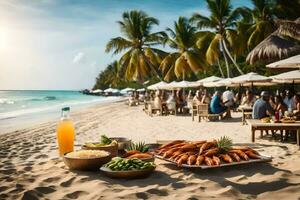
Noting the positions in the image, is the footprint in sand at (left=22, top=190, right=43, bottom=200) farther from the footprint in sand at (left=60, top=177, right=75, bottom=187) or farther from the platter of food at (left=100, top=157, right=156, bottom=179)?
the platter of food at (left=100, top=157, right=156, bottom=179)

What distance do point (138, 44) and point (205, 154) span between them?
26.3 meters

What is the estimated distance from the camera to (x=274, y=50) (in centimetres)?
1972

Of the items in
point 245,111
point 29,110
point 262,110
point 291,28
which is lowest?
point 29,110

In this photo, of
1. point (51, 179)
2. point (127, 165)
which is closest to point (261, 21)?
point (127, 165)

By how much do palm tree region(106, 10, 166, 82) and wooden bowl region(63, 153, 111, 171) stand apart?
25.1 meters

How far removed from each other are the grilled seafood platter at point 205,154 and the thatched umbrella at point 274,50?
15.0 m

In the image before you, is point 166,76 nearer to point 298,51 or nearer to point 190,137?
point 298,51

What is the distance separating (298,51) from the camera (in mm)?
19875

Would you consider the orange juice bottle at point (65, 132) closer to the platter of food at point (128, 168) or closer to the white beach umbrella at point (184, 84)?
the platter of food at point (128, 168)

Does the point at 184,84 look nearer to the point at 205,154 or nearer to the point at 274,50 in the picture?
the point at 274,50

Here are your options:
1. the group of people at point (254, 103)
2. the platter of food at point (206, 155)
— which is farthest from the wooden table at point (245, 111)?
the platter of food at point (206, 155)

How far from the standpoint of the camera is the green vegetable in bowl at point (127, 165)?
5043mm

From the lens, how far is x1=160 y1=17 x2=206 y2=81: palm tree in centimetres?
2978

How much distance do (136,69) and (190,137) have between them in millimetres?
21006
